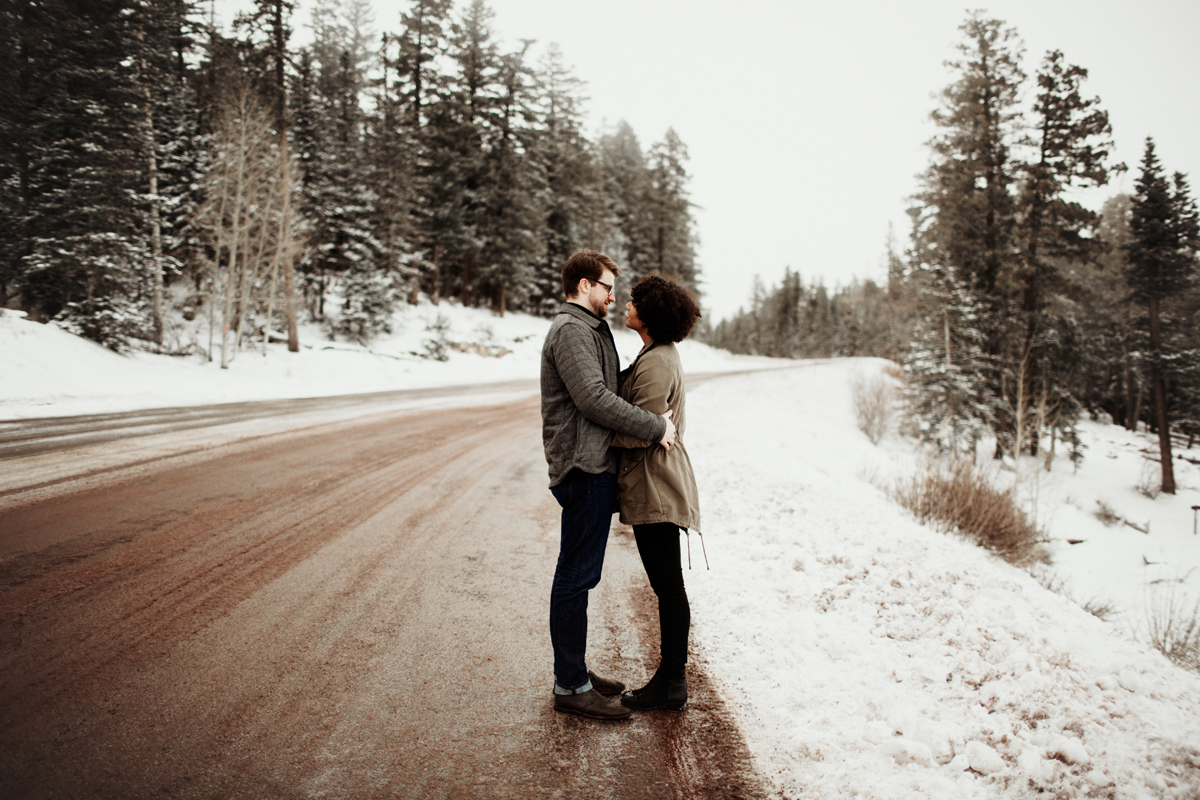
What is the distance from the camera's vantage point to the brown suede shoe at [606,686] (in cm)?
263

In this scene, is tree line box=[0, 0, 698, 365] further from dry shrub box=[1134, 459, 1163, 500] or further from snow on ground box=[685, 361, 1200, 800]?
dry shrub box=[1134, 459, 1163, 500]

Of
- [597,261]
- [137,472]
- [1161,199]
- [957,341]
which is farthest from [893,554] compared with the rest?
[1161,199]

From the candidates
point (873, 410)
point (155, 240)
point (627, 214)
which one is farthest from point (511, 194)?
point (873, 410)

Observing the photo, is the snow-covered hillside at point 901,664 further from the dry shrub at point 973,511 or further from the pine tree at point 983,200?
the pine tree at point 983,200

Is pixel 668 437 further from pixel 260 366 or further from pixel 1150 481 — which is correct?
pixel 1150 481

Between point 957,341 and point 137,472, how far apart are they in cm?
2194

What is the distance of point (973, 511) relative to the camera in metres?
7.06

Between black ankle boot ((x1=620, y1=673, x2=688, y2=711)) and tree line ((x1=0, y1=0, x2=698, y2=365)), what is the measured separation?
62.7 feet

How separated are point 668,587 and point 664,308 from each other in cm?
134

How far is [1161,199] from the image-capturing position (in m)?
20.7

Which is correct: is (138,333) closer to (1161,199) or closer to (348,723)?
(348,723)

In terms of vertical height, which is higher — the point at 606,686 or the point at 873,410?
the point at 873,410

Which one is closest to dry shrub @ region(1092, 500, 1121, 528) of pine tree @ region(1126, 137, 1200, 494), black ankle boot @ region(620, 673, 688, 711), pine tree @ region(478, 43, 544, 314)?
pine tree @ region(1126, 137, 1200, 494)

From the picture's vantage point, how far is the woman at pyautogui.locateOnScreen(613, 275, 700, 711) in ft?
8.00
